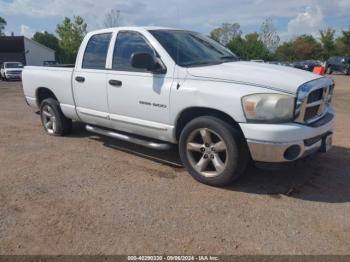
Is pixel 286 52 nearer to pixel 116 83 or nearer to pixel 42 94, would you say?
pixel 42 94

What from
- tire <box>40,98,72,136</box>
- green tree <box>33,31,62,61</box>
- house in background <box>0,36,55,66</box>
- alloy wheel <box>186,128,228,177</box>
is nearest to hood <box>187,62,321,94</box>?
alloy wheel <box>186,128,228,177</box>

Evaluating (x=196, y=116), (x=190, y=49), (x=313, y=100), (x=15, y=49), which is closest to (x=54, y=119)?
(x=190, y=49)

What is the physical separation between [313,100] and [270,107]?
677mm

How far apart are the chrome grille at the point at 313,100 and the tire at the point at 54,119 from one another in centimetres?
438

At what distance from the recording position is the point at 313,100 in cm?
415

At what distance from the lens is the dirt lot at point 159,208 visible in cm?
317

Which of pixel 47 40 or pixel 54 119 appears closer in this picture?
pixel 54 119

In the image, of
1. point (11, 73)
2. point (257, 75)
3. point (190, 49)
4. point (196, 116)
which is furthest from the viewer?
point (11, 73)

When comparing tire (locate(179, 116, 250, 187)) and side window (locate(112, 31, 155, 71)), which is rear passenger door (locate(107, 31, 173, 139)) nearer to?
side window (locate(112, 31, 155, 71))

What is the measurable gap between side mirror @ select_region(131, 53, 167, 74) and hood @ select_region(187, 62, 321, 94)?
417 mm

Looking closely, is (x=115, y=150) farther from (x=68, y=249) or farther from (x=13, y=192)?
(x=68, y=249)

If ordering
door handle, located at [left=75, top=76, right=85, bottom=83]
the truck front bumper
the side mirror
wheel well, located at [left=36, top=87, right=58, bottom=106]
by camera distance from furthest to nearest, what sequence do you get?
wheel well, located at [left=36, top=87, right=58, bottom=106] < door handle, located at [left=75, top=76, right=85, bottom=83] < the side mirror < the truck front bumper

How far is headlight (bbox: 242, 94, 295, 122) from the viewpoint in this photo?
12.5 ft

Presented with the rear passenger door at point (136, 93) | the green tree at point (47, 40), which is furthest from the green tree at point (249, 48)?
the rear passenger door at point (136, 93)
